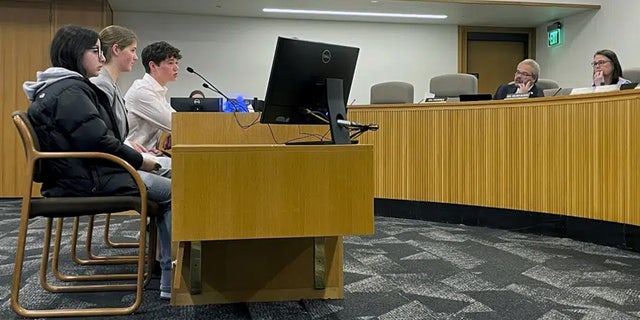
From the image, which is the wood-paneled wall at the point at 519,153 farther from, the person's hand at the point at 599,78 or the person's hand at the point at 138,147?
the person's hand at the point at 138,147

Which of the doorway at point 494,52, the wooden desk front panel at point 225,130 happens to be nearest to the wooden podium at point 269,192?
the wooden desk front panel at point 225,130

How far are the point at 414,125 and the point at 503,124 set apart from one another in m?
0.81

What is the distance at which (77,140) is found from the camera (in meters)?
2.18

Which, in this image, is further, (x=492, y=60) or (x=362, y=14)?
(x=492, y=60)

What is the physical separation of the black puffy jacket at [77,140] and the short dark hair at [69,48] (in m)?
0.14

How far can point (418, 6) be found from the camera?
24.1 feet

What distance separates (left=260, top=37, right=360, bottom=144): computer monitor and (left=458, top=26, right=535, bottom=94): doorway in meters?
6.78

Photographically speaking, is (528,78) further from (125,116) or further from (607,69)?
(125,116)

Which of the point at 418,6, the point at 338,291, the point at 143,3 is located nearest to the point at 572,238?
the point at 338,291

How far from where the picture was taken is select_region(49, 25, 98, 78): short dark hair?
7.66 feet

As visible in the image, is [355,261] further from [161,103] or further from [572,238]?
[572,238]

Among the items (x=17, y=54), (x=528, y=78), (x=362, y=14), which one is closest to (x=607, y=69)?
(x=528, y=78)

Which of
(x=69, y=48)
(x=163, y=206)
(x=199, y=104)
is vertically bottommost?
(x=163, y=206)

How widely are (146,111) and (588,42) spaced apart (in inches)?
264
